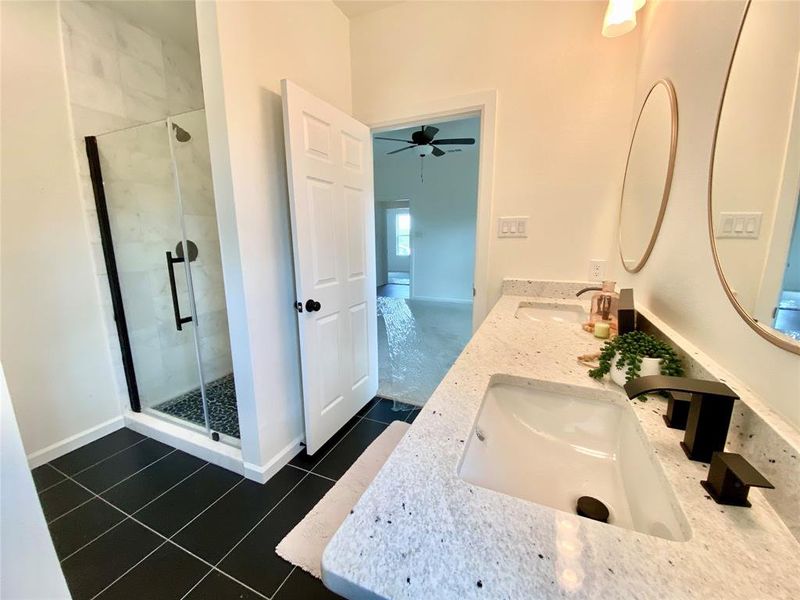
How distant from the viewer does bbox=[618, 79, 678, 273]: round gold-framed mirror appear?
111 cm

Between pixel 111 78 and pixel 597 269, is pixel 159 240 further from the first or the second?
pixel 597 269

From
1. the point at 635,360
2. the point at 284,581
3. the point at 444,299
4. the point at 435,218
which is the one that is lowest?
the point at 284,581

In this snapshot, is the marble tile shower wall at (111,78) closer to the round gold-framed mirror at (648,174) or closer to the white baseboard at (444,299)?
the round gold-framed mirror at (648,174)

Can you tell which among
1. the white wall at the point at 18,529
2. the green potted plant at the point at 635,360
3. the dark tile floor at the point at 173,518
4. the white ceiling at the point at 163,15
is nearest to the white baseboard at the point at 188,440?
the dark tile floor at the point at 173,518

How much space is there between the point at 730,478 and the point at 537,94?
198cm

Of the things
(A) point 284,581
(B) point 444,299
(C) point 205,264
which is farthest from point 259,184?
(B) point 444,299

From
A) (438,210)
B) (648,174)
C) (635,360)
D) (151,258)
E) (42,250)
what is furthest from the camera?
(438,210)

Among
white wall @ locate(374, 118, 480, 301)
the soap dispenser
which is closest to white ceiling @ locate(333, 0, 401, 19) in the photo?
the soap dispenser

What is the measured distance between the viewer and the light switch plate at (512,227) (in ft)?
6.34

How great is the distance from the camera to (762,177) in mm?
578

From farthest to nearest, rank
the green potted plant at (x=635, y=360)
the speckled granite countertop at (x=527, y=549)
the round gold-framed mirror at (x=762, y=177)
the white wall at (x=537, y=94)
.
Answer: the white wall at (x=537, y=94)
the green potted plant at (x=635, y=360)
the round gold-framed mirror at (x=762, y=177)
the speckled granite countertop at (x=527, y=549)

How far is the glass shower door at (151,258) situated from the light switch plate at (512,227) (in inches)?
75.8

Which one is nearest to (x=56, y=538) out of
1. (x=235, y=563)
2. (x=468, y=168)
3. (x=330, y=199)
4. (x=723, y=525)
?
(x=235, y=563)

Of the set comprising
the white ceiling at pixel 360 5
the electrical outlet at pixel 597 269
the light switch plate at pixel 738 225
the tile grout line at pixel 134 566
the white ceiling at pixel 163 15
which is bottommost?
the tile grout line at pixel 134 566
